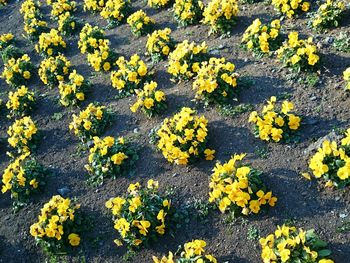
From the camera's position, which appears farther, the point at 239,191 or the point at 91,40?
the point at 91,40

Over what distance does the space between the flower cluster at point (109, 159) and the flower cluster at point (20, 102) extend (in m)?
2.57

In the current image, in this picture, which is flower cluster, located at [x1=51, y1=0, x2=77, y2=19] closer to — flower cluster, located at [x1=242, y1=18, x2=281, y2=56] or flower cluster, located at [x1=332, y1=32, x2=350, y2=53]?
flower cluster, located at [x1=242, y1=18, x2=281, y2=56]

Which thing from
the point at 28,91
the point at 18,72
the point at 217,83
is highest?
the point at 217,83

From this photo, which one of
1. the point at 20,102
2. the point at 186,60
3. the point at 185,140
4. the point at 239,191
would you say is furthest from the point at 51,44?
the point at 239,191

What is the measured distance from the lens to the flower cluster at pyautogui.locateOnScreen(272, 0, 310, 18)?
25.1 ft

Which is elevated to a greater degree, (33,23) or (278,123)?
(33,23)

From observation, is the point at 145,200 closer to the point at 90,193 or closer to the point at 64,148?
the point at 90,193

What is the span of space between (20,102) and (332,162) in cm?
593

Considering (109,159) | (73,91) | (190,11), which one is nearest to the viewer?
(109,159)

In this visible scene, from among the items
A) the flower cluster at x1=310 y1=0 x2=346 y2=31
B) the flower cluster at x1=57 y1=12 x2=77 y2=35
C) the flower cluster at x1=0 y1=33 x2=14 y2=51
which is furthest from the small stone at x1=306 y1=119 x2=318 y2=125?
the flower cluster at x1=0 y1=33 x2=14 y2=51

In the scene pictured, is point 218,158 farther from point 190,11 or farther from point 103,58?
point 190,11

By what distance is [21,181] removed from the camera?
6434mm

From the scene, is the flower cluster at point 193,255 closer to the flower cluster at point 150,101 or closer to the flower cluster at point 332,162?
the flower cluster at point 332,162

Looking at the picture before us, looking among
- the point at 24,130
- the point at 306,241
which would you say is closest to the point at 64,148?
the point at 24,130
